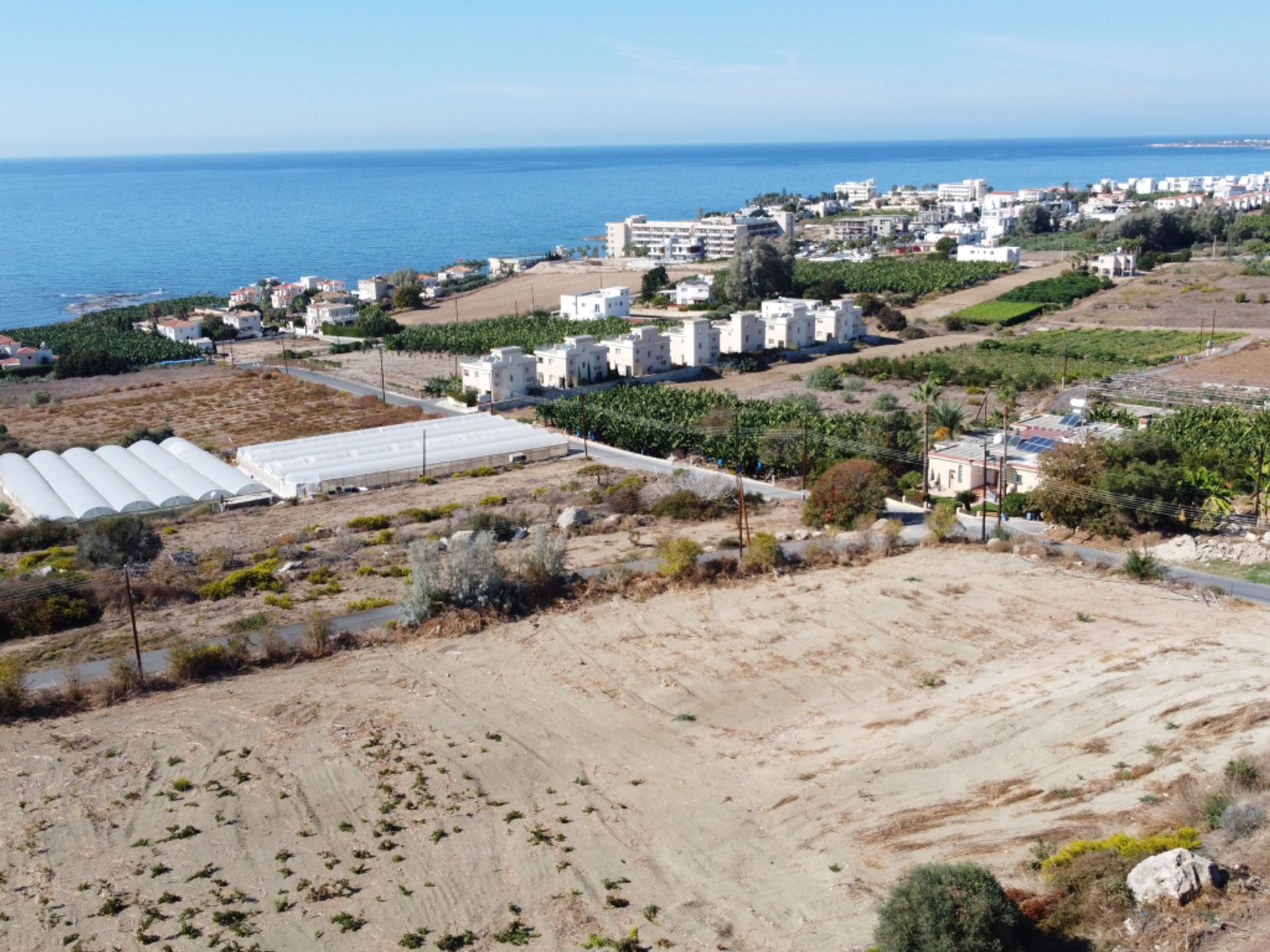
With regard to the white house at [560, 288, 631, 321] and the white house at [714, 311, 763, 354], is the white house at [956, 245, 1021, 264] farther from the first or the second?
the white house at [714, 311, 763, 354]

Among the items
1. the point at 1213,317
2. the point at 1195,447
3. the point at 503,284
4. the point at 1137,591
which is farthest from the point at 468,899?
the point at 503,284

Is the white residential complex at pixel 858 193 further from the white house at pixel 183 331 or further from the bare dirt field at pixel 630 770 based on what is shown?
the bare dirt field at pixel 630 770

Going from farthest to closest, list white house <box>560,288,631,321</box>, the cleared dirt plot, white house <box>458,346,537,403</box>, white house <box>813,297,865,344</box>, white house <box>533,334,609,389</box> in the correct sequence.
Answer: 1. white house <box>560,288,631,321</box>
2. the cleared dirt plot
3. white house <box>813,297,865,344</box>
4. white house <box>533,334,609,389</box>
5. white house <box>458,346,537,403</box>

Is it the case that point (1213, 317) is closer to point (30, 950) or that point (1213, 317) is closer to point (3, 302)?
point (30, 950)

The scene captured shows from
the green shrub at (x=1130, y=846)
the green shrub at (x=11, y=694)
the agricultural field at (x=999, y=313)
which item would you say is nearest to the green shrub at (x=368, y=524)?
the green shrub at (x=11, y=694)

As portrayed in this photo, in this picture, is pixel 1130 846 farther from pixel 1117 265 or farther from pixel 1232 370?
pixel 1117 265

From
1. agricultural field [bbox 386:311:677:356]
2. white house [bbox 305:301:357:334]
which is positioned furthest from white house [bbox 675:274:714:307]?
white house [bbox 305:301:357:334]

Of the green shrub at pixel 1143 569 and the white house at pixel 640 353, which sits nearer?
the green shrub at pixel 1143 569
